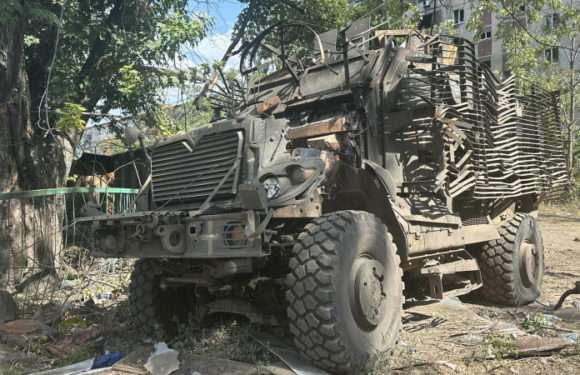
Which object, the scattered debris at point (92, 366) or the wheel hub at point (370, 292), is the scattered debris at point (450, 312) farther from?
the scattered debris at point (92, 366)

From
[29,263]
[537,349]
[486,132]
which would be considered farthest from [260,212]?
[29,263]

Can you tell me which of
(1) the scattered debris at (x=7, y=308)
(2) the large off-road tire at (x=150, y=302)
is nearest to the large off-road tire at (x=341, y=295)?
(2) the large off-road tire at (x=150, y=302)

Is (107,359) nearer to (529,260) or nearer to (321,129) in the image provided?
(321,129)

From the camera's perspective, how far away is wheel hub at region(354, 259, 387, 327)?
13.0 ft

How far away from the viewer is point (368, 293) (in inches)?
160

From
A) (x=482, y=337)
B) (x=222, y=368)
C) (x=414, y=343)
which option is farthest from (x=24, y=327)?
(x=482, y=337)

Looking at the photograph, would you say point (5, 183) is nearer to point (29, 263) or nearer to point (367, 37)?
point (29, 263)

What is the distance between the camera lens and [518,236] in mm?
6730

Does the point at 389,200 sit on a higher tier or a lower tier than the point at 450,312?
higher

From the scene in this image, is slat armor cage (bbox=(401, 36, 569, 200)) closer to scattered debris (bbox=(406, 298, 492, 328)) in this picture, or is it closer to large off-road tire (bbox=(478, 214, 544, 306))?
large off-road tire (bbox=(478, 214, 544, 306))

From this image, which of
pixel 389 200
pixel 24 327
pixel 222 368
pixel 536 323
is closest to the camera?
pixel 222 368

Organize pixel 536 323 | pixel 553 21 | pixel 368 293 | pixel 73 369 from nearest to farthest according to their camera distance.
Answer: pixel 368 293 < pixel 73 369 < pixel 536 323 < pixel 553 21

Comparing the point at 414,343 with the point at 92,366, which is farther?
the point at 414,343

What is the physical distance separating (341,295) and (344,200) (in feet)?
4.68
